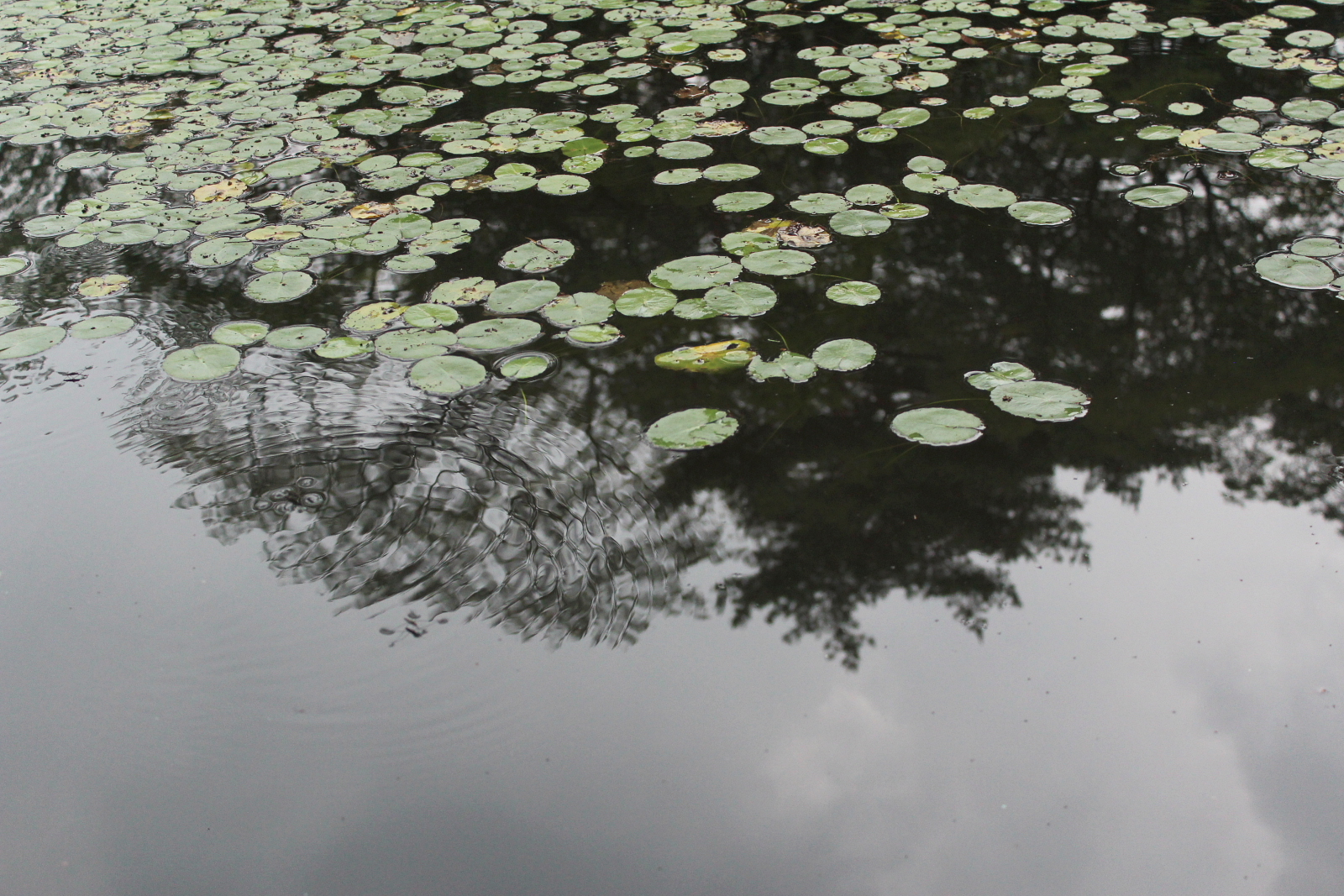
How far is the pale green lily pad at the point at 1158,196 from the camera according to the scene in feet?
11.9

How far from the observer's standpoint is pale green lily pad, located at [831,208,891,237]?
11.5 feet

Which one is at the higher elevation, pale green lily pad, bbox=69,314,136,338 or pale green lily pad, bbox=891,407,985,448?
pale green lily pad, bbox=69,314,136,338

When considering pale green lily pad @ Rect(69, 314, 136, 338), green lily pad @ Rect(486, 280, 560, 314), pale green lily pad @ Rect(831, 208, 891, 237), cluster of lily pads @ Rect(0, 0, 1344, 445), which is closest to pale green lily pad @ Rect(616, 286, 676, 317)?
cluster of lily pads @ Rect(0, 0, 1344, 445)

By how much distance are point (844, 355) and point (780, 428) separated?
1.27ft

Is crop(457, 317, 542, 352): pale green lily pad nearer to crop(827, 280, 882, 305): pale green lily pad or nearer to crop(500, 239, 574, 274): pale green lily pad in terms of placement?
crop(500, 239, 574, 274): pale green lily pad

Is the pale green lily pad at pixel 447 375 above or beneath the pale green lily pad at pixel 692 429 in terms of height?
above

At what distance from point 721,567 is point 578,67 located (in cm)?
403

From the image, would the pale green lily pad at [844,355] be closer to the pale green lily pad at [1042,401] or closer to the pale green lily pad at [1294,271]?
the pale green lily pad at [1042,401]

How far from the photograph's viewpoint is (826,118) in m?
4.52

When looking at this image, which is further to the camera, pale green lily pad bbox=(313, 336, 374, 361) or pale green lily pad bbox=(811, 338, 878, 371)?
pale green lily pad bbox=(313, 336, 374, 361)

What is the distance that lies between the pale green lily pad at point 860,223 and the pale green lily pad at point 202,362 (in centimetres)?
217

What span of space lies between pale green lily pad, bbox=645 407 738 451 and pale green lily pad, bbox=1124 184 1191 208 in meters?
2.12

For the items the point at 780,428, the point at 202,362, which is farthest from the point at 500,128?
the point at 780,428

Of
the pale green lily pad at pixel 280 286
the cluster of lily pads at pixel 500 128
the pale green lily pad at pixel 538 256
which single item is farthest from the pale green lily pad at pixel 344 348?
the pale green lily pad at pixel 538 256
